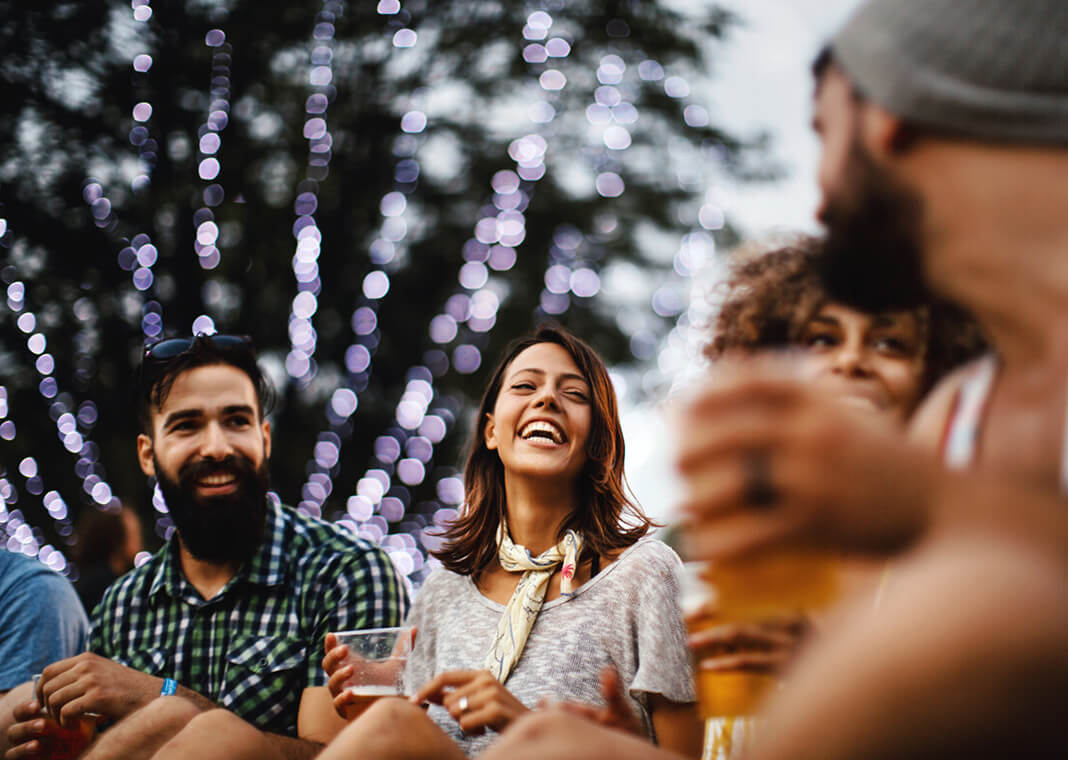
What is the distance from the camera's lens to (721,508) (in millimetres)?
775

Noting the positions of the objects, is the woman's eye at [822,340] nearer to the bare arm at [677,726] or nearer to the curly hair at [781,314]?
the curly hair at [781,314]

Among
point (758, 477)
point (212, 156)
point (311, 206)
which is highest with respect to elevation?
point (212, 156)

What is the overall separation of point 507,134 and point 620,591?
304 inches

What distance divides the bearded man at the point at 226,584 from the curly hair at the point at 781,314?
1.54 m

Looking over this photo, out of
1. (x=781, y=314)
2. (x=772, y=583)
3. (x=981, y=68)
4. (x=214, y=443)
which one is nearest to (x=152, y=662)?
(x=214, y=443)

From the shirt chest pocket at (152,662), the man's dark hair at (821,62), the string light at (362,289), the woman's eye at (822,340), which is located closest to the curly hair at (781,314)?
the woman's eye at (822,340)

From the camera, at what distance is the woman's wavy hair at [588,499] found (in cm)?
292

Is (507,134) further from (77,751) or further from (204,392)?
(77,751)

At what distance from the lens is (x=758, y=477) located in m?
0.76

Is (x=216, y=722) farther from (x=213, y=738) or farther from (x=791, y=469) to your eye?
(x=791, y=469)

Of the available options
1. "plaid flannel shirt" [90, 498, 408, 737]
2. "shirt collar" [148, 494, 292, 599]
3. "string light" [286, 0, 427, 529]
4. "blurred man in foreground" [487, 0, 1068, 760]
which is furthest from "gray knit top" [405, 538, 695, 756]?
"string light" [286, 0, 427, 529]

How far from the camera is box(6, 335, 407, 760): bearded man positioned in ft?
9.91

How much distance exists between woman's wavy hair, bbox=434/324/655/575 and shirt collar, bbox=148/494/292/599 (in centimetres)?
64

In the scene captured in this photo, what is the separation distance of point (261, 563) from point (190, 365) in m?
0.80
